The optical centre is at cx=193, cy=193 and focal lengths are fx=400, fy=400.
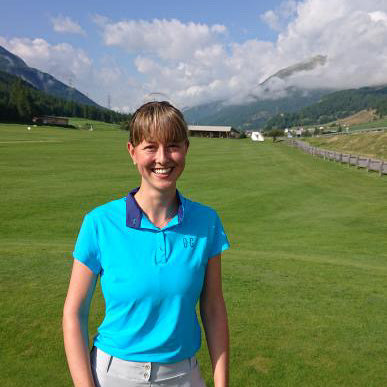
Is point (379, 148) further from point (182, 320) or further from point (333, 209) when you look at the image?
point (182, 320)

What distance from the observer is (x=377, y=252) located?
11188 mm

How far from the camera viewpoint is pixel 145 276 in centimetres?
232

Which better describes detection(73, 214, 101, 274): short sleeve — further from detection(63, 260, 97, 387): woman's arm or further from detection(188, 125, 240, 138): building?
detection(188, 125, 240, 138): building

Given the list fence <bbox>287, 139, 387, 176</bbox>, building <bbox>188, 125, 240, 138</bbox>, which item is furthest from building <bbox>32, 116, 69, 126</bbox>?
fence <bbox>287, 139, 387, 176</bbox>

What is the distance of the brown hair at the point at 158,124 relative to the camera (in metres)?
2.42

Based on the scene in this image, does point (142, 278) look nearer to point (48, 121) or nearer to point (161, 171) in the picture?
point (161, 171)

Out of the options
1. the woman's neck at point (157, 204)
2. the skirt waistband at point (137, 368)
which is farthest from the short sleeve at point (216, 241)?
the skirt waistband at point (137, 368)

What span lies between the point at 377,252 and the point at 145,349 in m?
10.4

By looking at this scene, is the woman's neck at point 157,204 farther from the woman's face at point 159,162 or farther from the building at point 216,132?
the building at point 216,132

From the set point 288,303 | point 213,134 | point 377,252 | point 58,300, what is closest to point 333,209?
point 377,252

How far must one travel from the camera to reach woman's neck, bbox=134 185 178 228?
2.51m

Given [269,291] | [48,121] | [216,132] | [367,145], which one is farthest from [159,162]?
[216,132]

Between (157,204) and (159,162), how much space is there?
0.89 ft

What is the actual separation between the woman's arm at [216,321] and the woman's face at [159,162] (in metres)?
0.60
